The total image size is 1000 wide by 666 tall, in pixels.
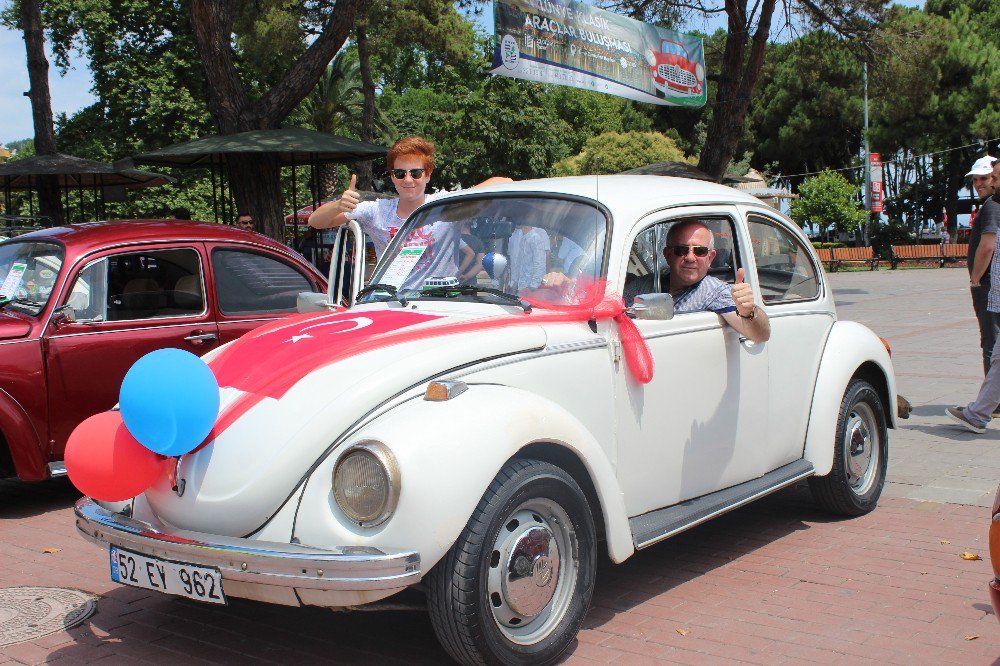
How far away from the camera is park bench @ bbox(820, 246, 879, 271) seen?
3812cm

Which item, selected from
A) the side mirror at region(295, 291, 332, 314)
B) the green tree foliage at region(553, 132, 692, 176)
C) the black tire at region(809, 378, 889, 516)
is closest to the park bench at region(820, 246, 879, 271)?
the green tree foliage at region(553, 132, 692, 176)

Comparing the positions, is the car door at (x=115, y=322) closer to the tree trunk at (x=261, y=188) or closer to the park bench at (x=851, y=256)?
the tree trunk at (x=261, y=188)

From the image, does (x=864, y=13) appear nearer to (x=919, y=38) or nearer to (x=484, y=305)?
(x=919, y=38)

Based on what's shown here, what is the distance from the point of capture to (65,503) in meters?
6.96

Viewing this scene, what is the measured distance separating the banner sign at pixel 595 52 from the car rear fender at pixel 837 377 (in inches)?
357

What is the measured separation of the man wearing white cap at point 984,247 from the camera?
8383 millimetres

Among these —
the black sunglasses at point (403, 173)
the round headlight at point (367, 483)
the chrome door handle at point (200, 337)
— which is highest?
the black sunglasses at point (403, 173)

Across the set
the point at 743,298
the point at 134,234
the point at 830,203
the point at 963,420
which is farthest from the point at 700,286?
the point at 830,203

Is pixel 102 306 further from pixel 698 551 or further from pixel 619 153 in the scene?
pixel 619 153

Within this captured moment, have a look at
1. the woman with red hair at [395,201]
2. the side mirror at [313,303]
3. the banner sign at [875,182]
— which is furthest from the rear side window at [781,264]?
the banner sign at [875,182]

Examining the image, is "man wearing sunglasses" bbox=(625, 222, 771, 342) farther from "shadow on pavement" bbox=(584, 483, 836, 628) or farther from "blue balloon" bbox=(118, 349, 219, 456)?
"blue balloon" bbox=(118, 349, 219, 456)

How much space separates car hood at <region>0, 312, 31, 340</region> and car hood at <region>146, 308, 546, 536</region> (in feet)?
9.23

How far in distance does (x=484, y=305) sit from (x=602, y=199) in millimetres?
764

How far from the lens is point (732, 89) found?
18.5 metres
